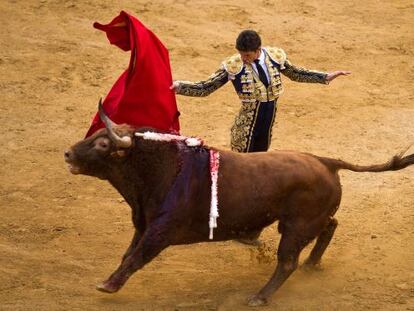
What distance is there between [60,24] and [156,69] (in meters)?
6.36

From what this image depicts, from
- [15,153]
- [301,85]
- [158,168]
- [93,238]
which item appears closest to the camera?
[158,168]

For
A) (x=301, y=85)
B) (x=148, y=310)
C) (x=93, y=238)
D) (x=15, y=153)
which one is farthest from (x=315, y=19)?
(x=148, y=310)

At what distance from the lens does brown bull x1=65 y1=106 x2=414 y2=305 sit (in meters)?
7.05

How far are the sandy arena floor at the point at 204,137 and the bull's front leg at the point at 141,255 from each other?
0.87 feet

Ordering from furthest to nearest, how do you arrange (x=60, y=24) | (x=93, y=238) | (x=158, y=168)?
(x=60, y=24) → (x=93, y=238) → (x=158, y=168)

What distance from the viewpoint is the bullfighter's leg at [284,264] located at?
731 centimetres

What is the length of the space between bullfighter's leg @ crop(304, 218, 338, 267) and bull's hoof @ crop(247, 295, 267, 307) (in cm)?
75

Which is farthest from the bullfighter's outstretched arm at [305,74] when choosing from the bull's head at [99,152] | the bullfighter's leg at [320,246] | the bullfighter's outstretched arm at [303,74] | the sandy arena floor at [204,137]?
the bull's head at [99,152]

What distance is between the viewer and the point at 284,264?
736cm

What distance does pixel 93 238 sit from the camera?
849 centimetres

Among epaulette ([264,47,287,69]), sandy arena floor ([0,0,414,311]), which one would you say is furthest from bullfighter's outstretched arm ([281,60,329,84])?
sandy arena floor ([0,0,414,311])

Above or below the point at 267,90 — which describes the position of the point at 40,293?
below

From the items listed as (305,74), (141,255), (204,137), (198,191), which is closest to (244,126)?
(305,74)

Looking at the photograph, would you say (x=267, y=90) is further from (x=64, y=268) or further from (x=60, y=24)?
(x=60, y=24)
